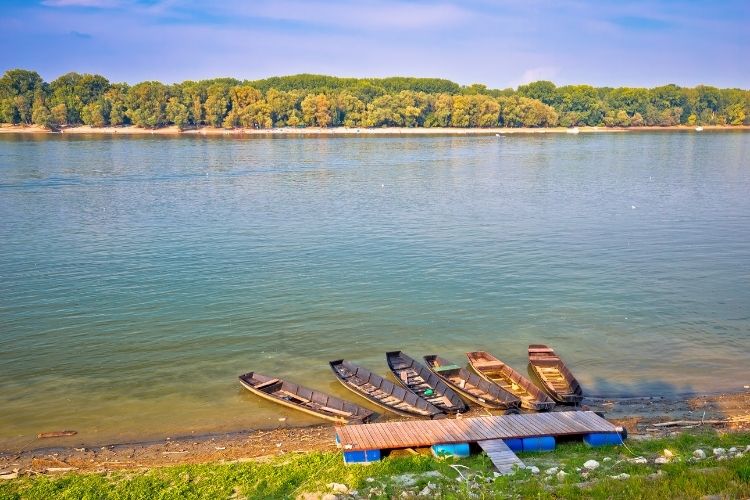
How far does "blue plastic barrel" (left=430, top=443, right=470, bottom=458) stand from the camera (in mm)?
19672

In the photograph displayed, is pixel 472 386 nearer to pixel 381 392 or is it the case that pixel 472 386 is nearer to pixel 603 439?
pixel 381 392

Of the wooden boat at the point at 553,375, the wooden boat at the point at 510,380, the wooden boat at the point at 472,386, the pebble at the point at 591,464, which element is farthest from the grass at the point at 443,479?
the wooden boat at the point at 553,375

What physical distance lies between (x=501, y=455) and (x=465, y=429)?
214cm

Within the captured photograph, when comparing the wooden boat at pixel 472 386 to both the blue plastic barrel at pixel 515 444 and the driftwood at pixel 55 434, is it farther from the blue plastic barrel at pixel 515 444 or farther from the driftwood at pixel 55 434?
the driftwood at pixel 55 434

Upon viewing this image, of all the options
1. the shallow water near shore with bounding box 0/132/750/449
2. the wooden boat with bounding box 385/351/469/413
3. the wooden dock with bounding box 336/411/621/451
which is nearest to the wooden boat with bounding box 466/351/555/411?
the shallow water near shore with bounding box 0/132/750/449

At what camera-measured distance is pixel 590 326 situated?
33875mm

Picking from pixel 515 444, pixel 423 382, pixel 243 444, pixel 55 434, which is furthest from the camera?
pixel 423 382

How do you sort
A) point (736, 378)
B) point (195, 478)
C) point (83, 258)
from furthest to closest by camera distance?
point (83, 258) → point (736, 378) → point (195, 478)

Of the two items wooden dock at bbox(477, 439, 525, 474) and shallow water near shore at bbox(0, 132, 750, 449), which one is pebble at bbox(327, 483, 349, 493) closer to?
wooden dock at bbox(477, 439, 525, 474)

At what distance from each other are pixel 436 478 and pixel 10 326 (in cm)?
2611

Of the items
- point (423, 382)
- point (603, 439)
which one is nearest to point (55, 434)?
point (423, 382)

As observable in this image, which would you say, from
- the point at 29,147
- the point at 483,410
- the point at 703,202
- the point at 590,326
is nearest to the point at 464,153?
the point at 703,202

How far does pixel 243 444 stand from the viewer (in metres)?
22.3

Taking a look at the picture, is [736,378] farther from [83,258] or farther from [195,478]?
[83,258]
